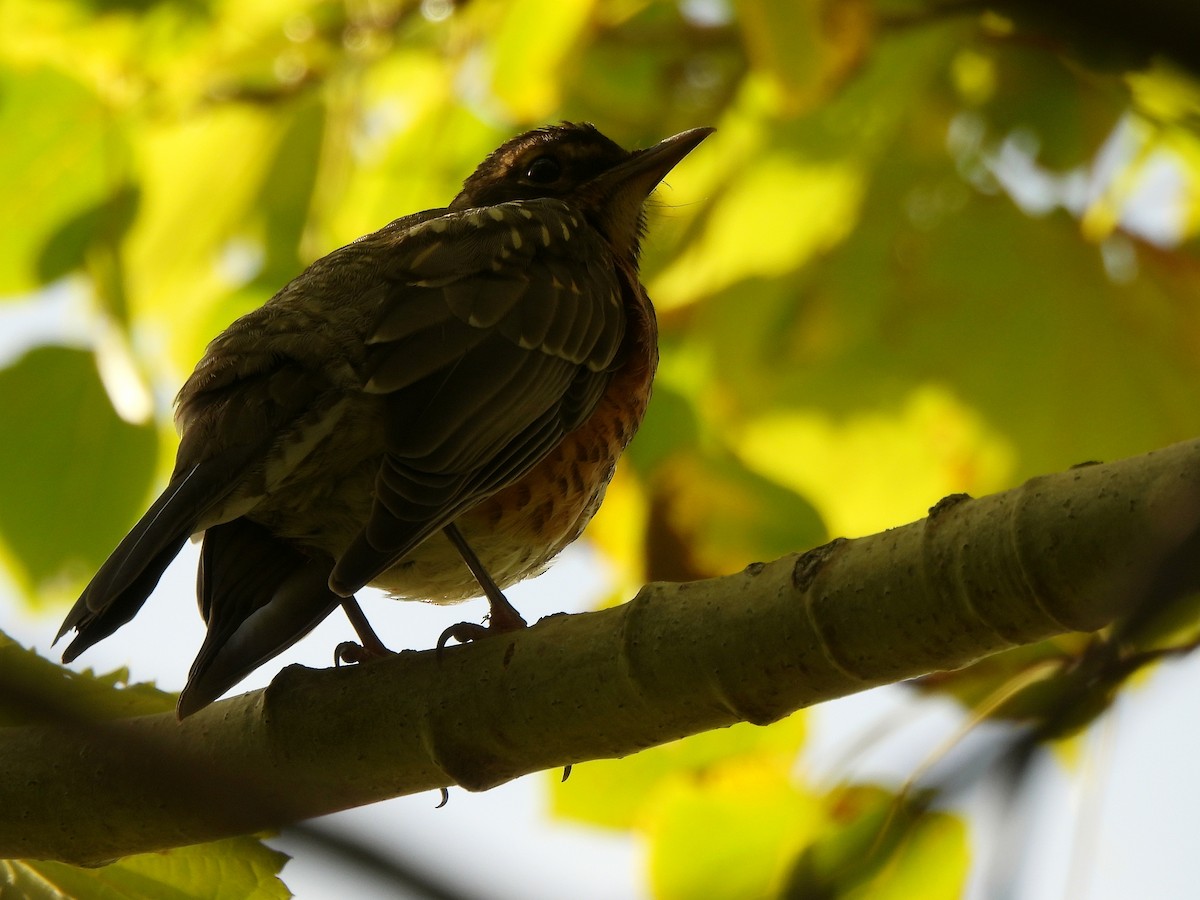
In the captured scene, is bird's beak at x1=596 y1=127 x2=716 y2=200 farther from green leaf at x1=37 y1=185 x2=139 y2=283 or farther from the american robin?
green leaf at x1=37 y1=185 x2=139 y2=283

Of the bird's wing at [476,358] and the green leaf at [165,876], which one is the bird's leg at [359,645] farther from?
the green leaf at [165,876]

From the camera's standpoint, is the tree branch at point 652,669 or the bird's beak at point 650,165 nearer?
the tree branch at point 652,669

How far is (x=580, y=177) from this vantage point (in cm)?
450

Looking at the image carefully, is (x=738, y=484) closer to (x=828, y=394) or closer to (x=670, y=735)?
(x=828, y=394)

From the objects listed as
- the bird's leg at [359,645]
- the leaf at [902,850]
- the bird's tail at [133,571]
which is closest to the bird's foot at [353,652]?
the bird's leg at [359,645]

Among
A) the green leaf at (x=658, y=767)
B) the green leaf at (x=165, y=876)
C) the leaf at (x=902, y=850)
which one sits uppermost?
the green leaf at (x=658, y=767)

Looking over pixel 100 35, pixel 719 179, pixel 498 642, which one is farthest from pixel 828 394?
pixel 100 35

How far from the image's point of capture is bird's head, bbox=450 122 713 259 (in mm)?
4395

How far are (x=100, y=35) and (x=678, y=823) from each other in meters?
2.49

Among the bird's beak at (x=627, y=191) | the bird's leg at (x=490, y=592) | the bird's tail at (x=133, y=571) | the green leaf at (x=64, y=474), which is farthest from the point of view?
the bird's beak at (x=627, y=191)

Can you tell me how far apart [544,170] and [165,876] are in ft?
8.94

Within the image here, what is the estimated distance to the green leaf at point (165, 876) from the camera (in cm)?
235

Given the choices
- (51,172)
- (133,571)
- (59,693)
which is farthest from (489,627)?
(59,693)

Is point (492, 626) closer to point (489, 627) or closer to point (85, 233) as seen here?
point (489, 627)
